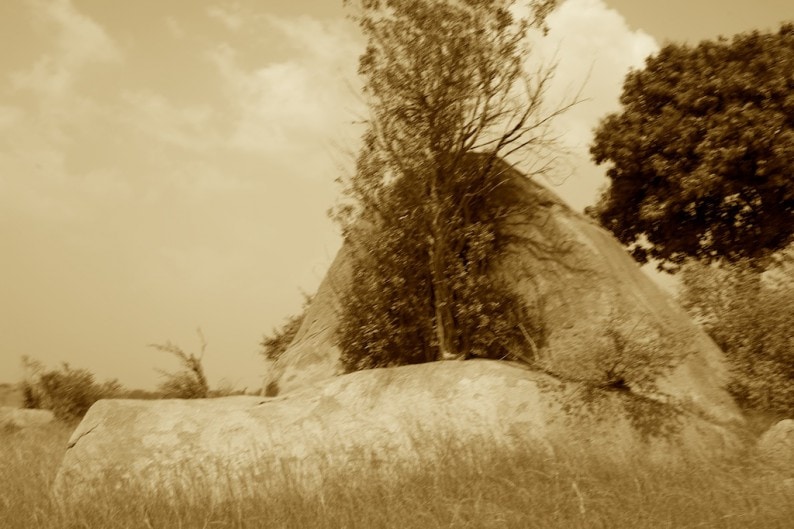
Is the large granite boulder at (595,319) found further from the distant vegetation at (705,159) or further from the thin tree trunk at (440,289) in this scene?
the distant vegetation at (705,159)

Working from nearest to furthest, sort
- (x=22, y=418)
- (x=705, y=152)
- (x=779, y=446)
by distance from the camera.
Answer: (x=779, y=446) → (x=22, y=418) → (x=705, y=152)

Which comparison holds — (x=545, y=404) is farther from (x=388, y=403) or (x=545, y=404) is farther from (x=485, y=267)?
(x=485, y=267)

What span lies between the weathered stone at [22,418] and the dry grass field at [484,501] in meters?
11.5

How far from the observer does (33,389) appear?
2264 cm

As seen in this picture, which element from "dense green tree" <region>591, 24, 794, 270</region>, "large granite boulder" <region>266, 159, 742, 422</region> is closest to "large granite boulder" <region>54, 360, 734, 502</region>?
"large granite boulder" <region>266, 159, 742, 422</region>

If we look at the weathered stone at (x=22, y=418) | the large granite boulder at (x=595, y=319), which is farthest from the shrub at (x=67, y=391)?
the large granite boulder at (x=595, y=319)

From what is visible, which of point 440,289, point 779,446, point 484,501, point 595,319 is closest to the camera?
point 484,501

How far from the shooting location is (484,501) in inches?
255

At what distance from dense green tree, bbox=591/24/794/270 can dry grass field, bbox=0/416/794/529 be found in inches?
544

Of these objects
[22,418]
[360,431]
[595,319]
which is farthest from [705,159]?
[22,418]

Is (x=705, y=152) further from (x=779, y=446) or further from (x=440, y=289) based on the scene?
(x=779, y=446)

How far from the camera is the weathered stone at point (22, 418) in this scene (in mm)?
17969

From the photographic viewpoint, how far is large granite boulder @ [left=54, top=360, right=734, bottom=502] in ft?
25.6

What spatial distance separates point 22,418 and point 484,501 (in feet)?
52.9
